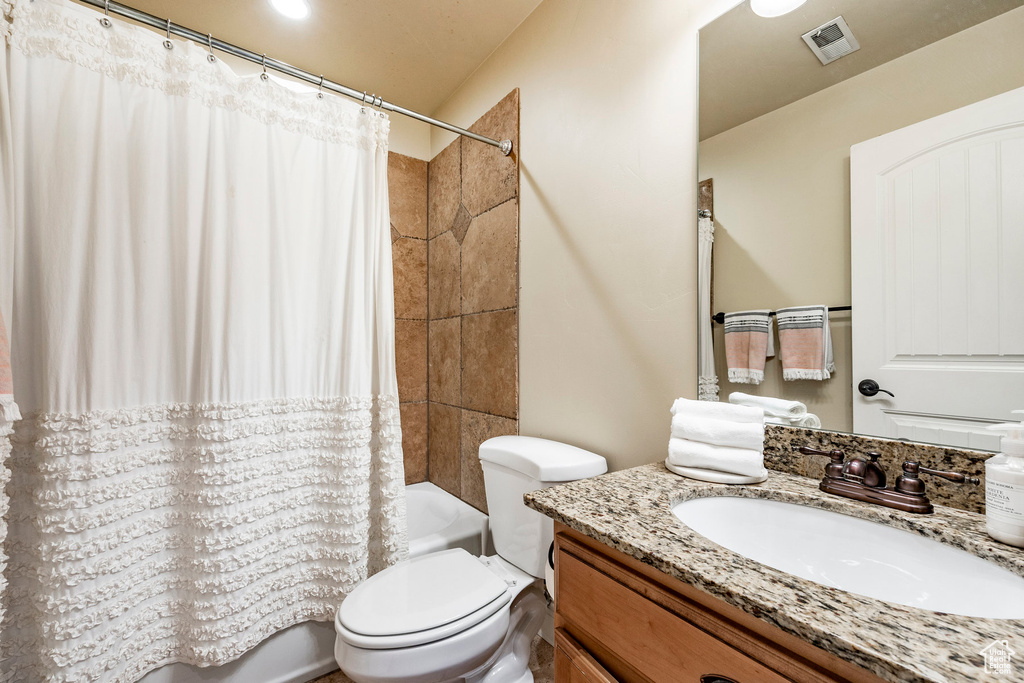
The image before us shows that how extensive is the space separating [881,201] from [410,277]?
2.00 metres

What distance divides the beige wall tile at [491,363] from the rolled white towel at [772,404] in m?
0.90

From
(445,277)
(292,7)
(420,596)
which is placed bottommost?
(420,596)

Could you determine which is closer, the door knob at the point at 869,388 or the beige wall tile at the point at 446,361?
the door knob at the point at 869,388

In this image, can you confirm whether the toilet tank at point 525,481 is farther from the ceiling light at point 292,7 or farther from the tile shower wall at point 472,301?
the ceiling light at point 292,7

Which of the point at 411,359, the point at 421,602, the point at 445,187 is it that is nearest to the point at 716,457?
the point at 421,602

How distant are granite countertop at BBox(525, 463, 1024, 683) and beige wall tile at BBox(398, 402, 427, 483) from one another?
5.30ft

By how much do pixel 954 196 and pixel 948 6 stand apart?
35 cm

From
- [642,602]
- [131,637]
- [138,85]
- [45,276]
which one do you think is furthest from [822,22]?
[131,637]

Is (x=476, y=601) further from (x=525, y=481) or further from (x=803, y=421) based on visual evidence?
(x=803, y=421)

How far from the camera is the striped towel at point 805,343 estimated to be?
95cm

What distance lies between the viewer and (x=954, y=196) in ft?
2.60

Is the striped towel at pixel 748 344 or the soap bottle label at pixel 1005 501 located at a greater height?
the striped towel at pixel 748 344

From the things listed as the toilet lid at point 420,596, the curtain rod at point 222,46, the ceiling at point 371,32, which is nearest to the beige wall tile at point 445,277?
the curtain rod at point 222,46

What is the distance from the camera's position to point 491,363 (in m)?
1.93
